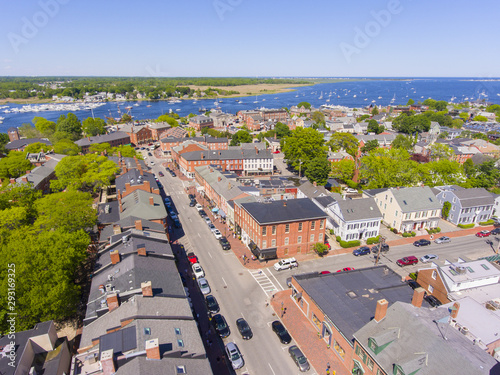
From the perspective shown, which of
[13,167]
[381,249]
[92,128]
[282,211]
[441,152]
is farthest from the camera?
[92,128]

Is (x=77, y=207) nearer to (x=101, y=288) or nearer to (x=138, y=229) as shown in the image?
(x=138, y=229)

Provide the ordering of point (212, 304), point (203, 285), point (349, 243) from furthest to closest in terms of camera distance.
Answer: point (349, 243) → point (203, 285) → point (212, 304)

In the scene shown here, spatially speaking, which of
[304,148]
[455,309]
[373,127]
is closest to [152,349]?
[455,309]

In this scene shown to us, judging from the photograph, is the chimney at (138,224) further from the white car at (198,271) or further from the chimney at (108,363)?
the chimney at (108,363)

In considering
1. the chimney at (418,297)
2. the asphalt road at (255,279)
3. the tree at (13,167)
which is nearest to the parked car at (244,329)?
the asphalt road at (255,279)

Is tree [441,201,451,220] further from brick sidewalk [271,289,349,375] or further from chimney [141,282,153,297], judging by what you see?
chimney [141,282,153,297]

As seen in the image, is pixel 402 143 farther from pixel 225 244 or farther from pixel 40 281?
pixel 40 281
